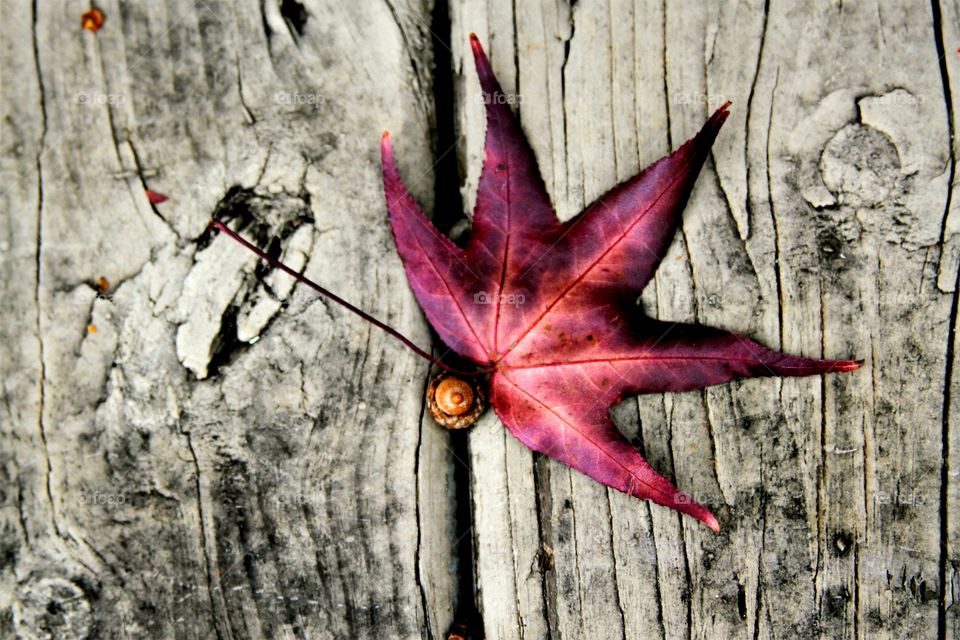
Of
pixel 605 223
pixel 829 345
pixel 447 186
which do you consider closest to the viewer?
pixel 605 223

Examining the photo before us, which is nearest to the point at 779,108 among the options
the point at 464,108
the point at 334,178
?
the point at 464,108

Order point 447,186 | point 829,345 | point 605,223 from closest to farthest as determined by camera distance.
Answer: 1. point 605,223
2. point 829,345
3. point 447,186

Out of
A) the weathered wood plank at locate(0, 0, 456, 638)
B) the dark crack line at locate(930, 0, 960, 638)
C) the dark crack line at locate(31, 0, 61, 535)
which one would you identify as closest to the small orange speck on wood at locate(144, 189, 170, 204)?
the weathered wood plank at locate(0, 0, 456, 638)

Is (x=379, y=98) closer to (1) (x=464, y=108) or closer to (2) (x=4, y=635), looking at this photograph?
(1) (x=464, y=108)

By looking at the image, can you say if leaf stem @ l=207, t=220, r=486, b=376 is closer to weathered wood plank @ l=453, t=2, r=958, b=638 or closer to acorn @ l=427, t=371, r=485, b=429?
acorn @ l=427, t=371, r=485, b=429

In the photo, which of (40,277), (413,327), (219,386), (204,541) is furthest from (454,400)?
(40,277)

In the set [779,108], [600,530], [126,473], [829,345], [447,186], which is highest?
[779,108]

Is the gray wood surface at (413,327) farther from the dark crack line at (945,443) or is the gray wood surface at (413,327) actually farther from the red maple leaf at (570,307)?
the red maple leaf at (570,307)

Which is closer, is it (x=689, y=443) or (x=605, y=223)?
(x=605, y=223)
